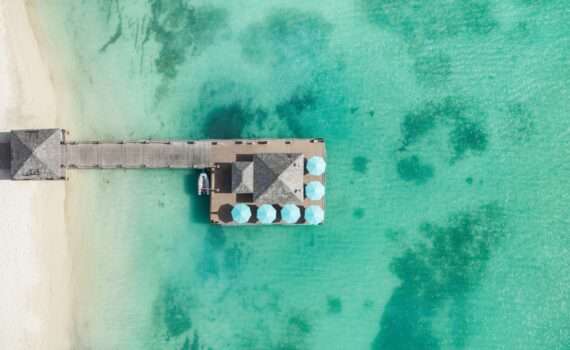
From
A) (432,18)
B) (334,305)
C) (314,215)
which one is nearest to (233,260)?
(314,215)

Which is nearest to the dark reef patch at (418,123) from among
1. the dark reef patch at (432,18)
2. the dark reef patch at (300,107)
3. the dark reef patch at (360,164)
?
the dark reef patch at (360,164)

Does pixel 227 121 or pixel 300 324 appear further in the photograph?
pixel 227 121

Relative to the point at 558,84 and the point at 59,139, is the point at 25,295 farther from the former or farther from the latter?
the point at 558,84

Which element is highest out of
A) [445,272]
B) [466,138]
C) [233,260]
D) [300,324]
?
[466,138]

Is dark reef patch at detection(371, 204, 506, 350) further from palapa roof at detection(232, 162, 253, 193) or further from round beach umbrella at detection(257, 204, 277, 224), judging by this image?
palapa roof at detection(232, 162, 253, 193)

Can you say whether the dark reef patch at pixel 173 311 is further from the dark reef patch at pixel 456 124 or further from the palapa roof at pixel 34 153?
the dark reef patch at pixel 456 124

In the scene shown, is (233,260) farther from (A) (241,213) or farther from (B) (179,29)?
(B) (179,29)
